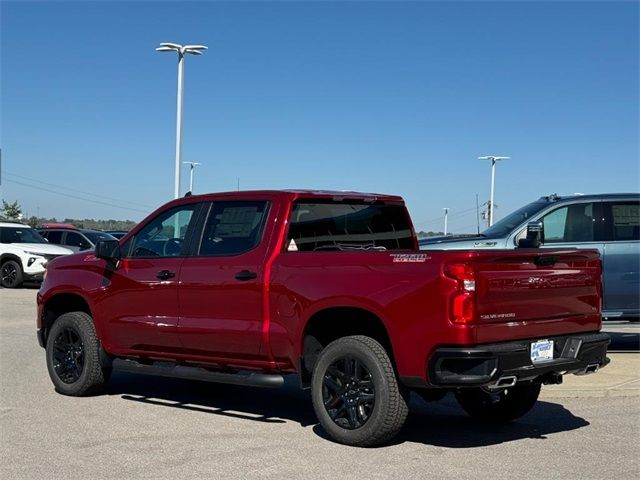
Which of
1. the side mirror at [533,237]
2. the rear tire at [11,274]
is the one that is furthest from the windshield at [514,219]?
the rear tire at [11,274]

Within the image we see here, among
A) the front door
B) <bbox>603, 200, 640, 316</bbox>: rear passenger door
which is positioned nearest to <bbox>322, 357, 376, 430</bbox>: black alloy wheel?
the front door

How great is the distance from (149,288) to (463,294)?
10.7ft

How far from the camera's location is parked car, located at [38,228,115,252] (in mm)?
24361

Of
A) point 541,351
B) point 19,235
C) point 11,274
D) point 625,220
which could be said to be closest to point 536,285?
point 541,351

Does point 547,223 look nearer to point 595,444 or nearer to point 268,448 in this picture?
point 595,444

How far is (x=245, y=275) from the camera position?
22.0ft

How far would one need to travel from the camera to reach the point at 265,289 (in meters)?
Result: 6.55

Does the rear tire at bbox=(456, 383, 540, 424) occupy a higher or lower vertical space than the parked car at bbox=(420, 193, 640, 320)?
lower

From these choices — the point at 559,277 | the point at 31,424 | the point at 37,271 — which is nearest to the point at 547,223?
the point at 559,277

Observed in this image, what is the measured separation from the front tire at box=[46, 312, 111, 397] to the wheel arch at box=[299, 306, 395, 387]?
2.53 metres

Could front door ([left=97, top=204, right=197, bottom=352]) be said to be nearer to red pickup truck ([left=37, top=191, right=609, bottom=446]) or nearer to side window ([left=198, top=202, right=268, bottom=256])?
red pickup truck ([left=37, top=191, right=609, bottom=446])

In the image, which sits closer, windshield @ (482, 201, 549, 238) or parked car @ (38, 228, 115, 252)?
windshield @ (482, 201, 549, 238)

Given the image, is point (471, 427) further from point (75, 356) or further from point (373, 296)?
point (75, 356)

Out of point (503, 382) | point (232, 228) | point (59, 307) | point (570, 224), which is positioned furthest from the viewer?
point (570, 224)
